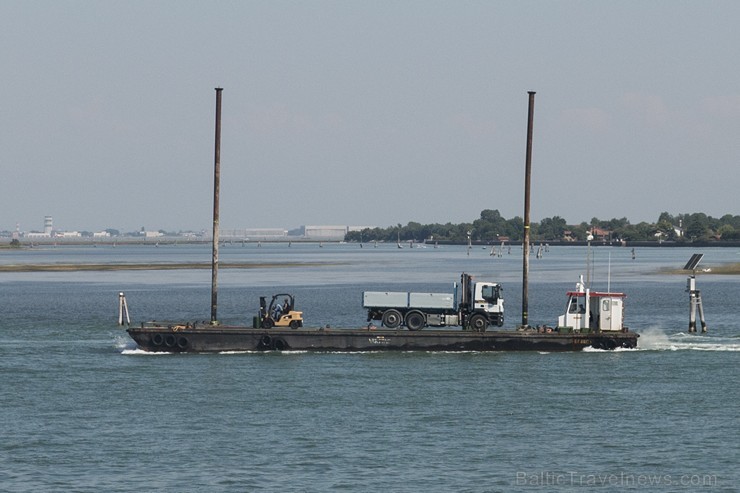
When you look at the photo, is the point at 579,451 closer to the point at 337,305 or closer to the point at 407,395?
the point at 407,395

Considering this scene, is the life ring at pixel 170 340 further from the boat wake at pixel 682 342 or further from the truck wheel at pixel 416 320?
the boat wake at pixel 682 342

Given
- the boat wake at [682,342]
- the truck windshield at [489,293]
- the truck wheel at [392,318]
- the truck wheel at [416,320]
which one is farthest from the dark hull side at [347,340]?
the boat wake at [682,342]

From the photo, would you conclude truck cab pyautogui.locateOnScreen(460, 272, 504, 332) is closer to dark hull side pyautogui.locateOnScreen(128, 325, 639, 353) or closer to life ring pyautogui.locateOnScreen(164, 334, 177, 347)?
dark hull side pyautogui.locateOnScreen(128, 325, 639, 353)

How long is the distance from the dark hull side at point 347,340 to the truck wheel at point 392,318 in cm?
137

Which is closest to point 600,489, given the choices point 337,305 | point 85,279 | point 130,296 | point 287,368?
point 287,368

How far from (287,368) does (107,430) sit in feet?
51.6

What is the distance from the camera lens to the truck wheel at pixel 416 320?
60.3m

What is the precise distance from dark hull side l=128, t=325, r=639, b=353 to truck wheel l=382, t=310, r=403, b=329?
137cm

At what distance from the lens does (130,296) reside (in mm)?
118312

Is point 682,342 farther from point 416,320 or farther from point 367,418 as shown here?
point 367,418

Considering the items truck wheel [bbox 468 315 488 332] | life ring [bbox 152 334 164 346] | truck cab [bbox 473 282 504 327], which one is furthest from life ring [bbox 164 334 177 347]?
truck cab [bbox 473 282 504 327]

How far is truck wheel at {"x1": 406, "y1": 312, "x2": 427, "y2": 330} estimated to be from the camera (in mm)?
60344

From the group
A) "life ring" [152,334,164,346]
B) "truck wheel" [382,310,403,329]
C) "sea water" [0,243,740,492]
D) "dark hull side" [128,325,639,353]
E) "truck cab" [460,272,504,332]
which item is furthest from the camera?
"truck cab" [460,272,504,332]

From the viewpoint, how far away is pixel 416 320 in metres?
60.4
